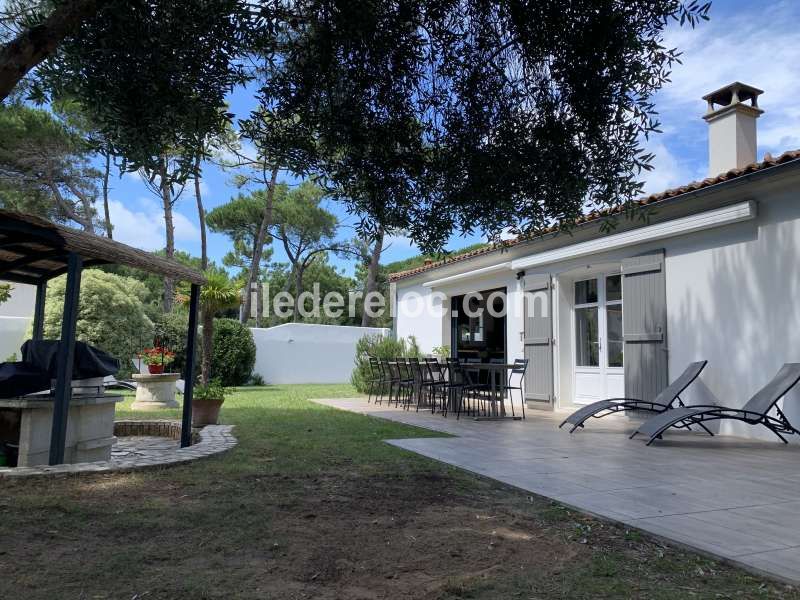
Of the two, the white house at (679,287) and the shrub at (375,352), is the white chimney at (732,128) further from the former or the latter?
the shrub at (375,352)

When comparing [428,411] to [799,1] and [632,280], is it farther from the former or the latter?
[799,1]

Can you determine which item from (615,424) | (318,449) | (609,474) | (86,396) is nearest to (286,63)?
(86,396)

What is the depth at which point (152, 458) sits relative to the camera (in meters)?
5.23

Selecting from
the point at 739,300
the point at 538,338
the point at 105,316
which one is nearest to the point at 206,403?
the point at 538,338

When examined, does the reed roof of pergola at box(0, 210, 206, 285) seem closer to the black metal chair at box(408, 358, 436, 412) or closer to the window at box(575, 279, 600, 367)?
the black metal chair at box(408, 358, 436, 412)

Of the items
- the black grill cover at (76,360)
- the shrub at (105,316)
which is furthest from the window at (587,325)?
the shrub at (105,316)

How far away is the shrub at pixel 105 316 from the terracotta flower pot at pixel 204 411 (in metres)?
6.32

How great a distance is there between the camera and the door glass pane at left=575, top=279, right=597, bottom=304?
9820 millimetres

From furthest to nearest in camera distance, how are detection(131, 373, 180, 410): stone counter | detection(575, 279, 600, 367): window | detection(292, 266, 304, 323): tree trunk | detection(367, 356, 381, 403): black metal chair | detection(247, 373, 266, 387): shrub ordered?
detection(292, 266, 304, 323): tree trunk
detection(247, 373, 266, 387): shrub
detection(367, 356, 381, 403): black metal chair
detection(131, 373, 180, 410): stone counter
detection(575, 279, 600, 367): window

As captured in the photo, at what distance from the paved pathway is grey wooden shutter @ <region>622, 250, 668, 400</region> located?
2.29 feet

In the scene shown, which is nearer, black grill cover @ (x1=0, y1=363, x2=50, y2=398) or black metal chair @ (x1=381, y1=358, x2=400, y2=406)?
black grill cover @ (x1=0, y1=363, x2=50, y2=398)

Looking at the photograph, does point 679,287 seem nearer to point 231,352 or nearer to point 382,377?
point 382,377

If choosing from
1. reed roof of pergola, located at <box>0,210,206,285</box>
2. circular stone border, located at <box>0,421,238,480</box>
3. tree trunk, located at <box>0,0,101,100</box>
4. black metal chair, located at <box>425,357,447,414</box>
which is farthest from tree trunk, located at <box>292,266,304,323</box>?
tree trunk, located at <box>0,0,101,100</box>

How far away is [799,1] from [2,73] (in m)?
6.14
